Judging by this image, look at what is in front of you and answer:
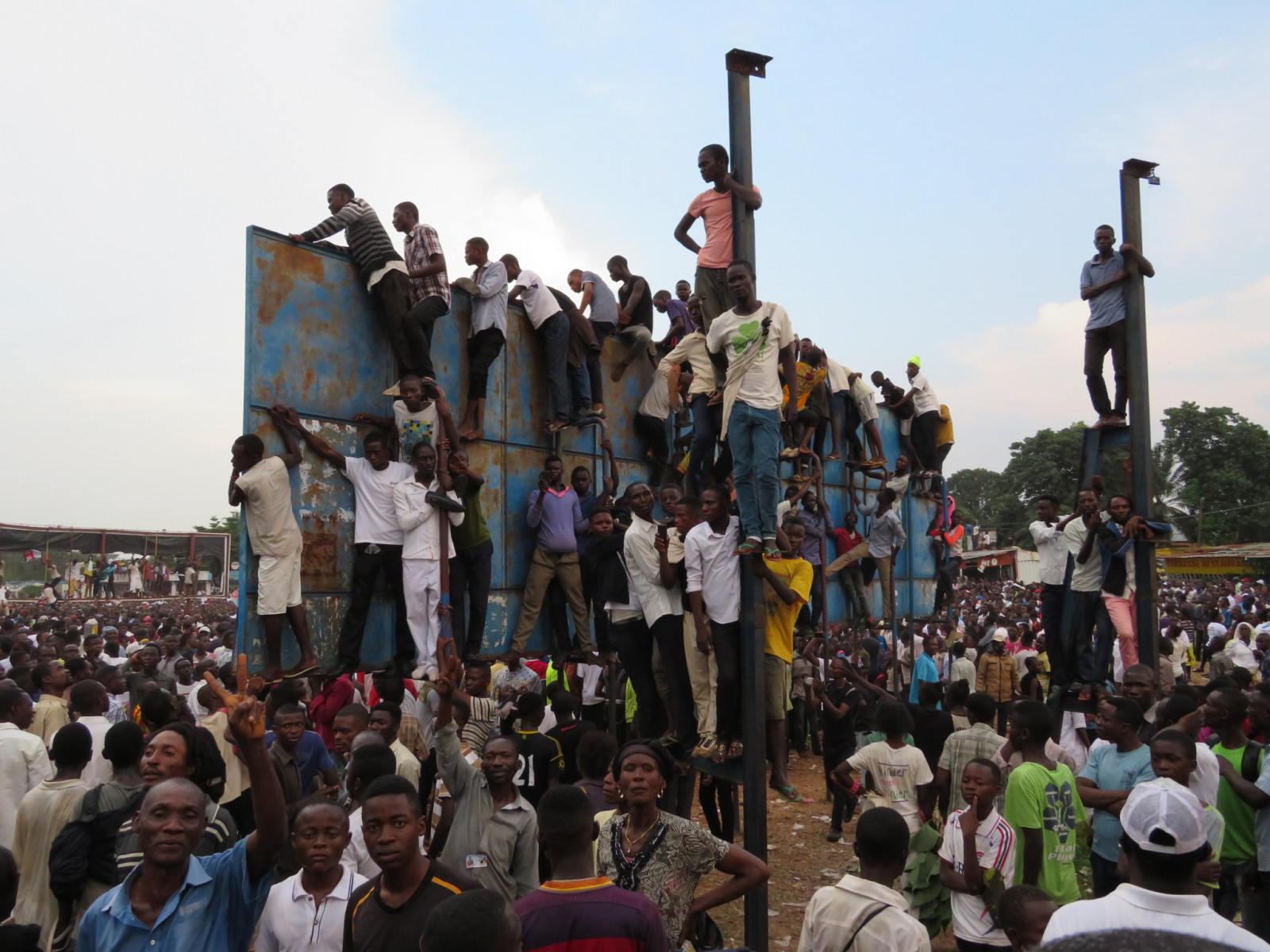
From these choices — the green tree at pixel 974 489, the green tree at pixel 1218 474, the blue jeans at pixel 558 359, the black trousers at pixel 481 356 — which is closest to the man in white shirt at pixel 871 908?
the black trousers at pixel 481 356

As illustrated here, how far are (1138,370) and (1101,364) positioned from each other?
3.16 ft

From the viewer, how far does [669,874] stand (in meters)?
4.15

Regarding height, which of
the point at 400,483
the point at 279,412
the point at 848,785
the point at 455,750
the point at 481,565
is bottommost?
the point at 848,785

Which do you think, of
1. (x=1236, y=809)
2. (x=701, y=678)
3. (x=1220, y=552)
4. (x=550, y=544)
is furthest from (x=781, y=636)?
(x=1220, y=552)

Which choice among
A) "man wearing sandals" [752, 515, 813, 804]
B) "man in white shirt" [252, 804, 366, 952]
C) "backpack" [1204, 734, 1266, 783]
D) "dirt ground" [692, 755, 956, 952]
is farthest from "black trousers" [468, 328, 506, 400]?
"backpack" [1204, 734, 1266, 783]

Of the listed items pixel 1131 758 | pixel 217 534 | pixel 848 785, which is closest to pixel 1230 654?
pixel 848 785

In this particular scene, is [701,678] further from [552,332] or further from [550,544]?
[552,332]

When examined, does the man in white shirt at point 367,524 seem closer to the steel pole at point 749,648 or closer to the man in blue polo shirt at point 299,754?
the man in blue polo shirt at point 299,754

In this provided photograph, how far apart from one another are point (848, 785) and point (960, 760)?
145 cm

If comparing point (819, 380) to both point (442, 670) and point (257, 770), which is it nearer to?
point (442, 670)

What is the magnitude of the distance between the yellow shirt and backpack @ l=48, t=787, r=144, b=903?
4.02 metres

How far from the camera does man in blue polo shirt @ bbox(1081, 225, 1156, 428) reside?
8852 millimetres

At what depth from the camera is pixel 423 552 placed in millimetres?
8430

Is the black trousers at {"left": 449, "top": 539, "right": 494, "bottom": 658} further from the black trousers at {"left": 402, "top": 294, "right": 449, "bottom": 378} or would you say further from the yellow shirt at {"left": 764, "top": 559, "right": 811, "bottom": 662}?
the yellow shirt at {"left": 764, "top": 559, "right": 811, "bottom": 662}
